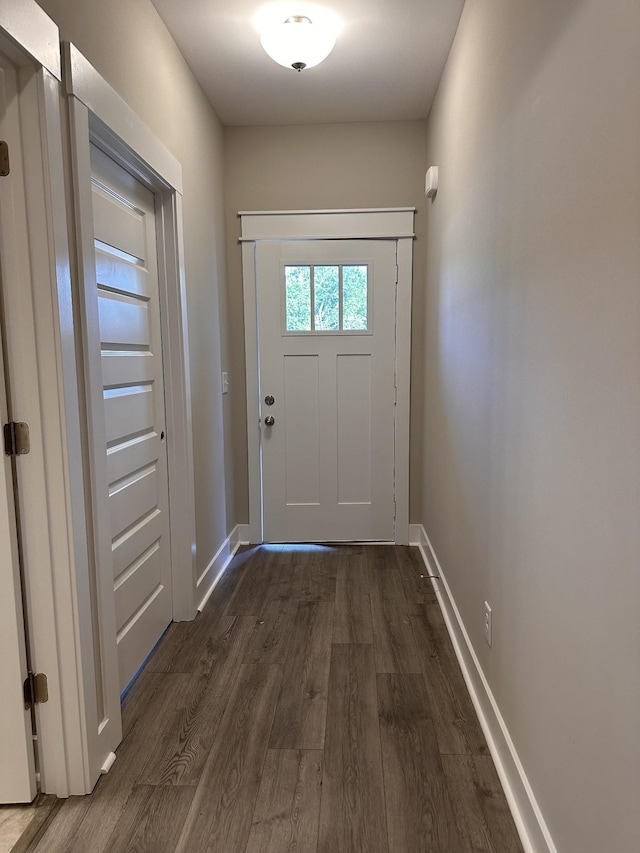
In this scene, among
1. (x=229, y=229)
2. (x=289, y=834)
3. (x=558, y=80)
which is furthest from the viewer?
(x=229, y=229)

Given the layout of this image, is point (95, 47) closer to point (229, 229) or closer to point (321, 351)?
point (229, 229)

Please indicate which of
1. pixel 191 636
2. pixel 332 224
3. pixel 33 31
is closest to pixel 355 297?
pixel 332 224

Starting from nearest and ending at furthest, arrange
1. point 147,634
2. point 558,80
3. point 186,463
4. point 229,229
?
point 558,80 → point 147,634 → point 186,463 → point 229,229

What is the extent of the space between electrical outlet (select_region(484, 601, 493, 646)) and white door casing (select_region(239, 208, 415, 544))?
1633mm

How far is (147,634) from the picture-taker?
215 centimetres

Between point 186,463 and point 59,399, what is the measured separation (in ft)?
3.50

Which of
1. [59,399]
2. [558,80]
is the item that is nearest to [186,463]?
[59,399]

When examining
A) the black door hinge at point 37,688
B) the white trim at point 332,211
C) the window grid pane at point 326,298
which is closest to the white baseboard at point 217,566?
the black door hinge at point 37,688

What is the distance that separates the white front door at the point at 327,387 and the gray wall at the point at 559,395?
127 centimetres

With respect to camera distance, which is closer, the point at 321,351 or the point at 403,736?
the point at 403,736

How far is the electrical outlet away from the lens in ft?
5.62

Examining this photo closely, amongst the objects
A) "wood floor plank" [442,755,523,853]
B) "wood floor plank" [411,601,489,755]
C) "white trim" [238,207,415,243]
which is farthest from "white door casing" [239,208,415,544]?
"wood floor plank" [442,755,523,853]

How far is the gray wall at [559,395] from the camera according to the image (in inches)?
34.5

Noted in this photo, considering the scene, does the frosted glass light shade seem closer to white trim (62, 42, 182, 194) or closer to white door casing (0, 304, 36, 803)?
white trim (62, 42, 182, 194)
